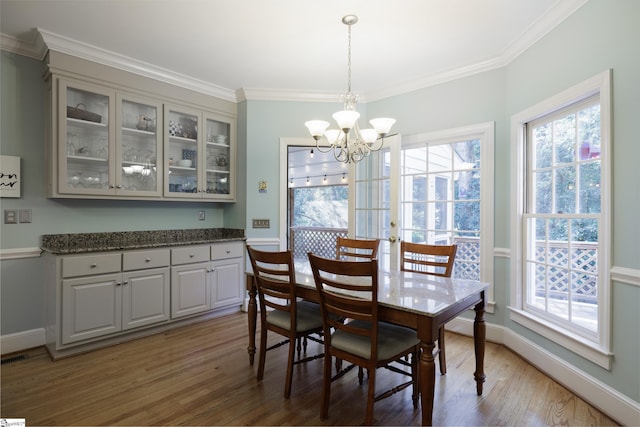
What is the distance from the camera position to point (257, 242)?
156 inches

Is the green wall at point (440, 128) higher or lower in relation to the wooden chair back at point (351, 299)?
higher

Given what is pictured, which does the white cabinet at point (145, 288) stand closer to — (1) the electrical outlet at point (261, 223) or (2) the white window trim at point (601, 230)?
(1) the electrical outlet at point (261, 223)

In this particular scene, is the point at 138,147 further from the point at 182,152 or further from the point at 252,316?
the point at 252,316

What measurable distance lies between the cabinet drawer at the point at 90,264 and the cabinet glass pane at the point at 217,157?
131cm

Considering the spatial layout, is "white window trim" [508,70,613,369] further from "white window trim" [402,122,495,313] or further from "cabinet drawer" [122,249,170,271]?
"cabinet drawer" [122,249,170,271]

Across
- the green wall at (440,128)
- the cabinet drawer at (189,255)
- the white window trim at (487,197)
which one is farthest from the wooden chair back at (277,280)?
the white window trim at (487,197)

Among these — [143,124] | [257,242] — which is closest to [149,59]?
[143,124]

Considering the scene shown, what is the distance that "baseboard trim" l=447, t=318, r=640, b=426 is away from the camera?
6.13ft

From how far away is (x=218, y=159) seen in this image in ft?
13.3

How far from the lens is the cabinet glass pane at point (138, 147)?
328cm

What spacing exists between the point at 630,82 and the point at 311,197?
20.0 ft

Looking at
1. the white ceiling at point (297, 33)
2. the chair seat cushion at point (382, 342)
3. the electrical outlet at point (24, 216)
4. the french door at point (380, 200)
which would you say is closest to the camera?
the chair seat cushion at point (382, 342)

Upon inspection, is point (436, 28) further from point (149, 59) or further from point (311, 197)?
point (311, 197)

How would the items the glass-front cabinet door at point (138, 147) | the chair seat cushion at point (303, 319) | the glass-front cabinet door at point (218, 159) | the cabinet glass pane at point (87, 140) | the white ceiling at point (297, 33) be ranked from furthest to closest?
the glass-front cabinet door at point (218, 159), the glass-front cabinet door at point (138, 147), the cabinet glass pane at point (87, 140), the white ceiling at point (297, 33), the chair seat cushion at point (303, 319)
